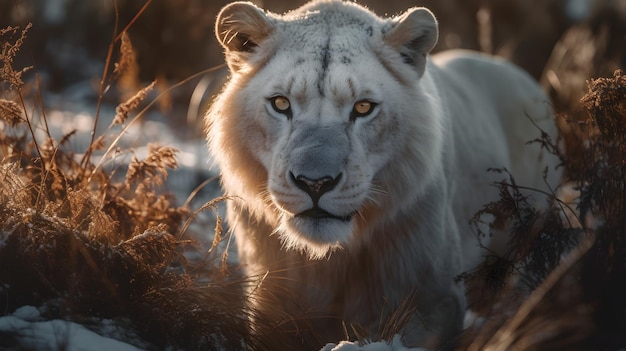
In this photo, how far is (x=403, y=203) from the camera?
4039 mm

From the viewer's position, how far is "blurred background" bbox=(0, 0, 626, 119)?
12633mm

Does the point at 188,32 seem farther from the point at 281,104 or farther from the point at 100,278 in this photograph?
the point at 100,278

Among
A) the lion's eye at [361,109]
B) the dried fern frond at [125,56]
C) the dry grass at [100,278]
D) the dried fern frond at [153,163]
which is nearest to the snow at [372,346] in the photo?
the dry grass at [100,278]

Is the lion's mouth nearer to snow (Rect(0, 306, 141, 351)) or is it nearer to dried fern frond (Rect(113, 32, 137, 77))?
snow (Rect(0, 306, 141, 351))

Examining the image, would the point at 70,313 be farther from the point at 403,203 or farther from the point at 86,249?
the point at 403,203

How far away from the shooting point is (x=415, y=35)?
4.16 meters

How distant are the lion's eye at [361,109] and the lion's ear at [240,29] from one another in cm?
67

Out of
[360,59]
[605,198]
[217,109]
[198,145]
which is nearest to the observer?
[605,198]

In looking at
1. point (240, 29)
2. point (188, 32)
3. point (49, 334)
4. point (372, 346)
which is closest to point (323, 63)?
point (240, 29)

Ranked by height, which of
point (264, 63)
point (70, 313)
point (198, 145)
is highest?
point (264, 63)

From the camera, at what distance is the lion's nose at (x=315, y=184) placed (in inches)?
135

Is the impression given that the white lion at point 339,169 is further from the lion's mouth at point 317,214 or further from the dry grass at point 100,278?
the dry grass at point 100,278

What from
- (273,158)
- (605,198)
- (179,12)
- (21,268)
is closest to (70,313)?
(21,268)

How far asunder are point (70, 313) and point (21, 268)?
333mm
